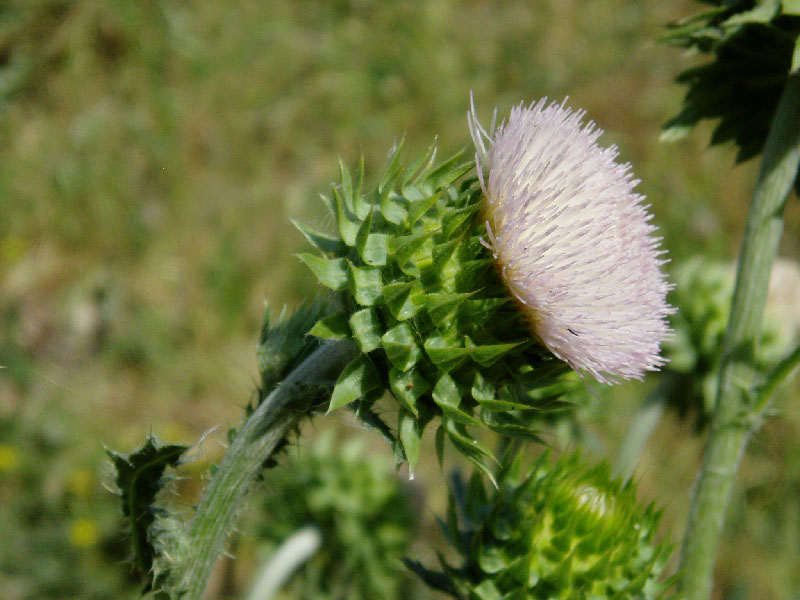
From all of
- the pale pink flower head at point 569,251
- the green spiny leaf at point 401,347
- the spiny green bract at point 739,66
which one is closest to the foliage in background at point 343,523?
the green spiny leaf at point 401,347

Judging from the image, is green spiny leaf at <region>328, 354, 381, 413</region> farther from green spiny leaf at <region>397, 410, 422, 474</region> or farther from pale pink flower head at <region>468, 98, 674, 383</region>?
pale pink flower head at <region>468, 98, 674, 383</region>

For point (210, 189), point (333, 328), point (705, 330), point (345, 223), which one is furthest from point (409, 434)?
point (210, 189)

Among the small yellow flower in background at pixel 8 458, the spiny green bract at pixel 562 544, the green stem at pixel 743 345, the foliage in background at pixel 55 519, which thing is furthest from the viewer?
the small yellow flower in background at pixel 8 458

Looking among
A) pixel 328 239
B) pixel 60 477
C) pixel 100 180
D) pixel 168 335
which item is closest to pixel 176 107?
pixel 100 180

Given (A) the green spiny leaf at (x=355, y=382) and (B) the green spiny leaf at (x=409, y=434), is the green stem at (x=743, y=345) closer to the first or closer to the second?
(B) the green spiny leaf at (x=409, y=434)

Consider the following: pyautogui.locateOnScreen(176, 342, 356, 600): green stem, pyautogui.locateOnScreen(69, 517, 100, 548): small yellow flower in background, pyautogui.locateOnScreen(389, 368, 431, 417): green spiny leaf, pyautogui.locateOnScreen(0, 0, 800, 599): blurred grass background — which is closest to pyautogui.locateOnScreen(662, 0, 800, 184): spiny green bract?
pyautogui.locateOnScreen(389, 368, 431, 417): green spiny leaf

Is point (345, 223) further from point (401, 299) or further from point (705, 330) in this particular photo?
point (705, 330)
